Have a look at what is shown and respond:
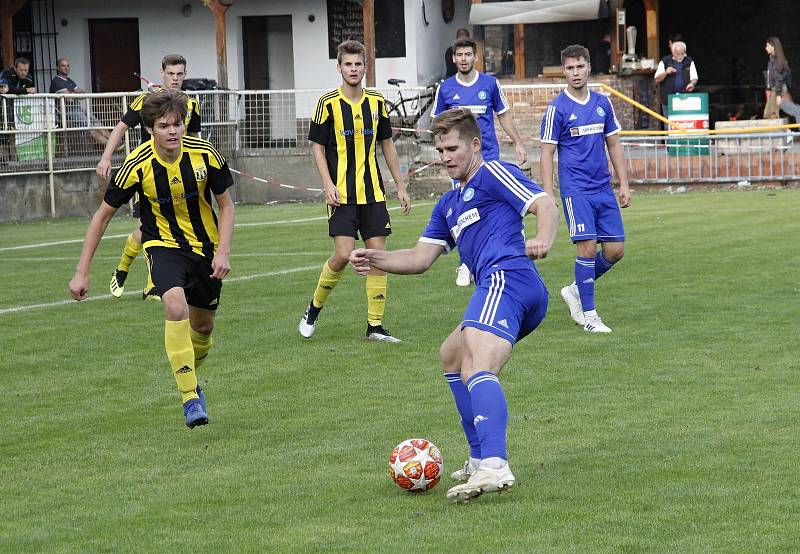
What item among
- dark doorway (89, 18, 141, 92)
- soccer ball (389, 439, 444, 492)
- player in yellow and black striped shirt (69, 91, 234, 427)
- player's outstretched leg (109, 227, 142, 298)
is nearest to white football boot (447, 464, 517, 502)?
soccer ball (389, 439, 444, 492)

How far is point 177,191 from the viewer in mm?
7945

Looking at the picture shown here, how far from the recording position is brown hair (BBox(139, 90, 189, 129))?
296 inches

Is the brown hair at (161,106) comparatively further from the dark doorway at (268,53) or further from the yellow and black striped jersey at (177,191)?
the dark doorway at (268,53)

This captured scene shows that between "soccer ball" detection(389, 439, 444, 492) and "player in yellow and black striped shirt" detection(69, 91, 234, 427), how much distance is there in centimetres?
180

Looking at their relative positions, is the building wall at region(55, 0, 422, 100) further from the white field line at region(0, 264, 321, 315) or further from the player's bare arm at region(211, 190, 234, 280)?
the player's bare arm at region(211, 190, 234, 280)

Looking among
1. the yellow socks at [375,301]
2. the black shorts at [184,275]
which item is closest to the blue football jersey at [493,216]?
the black shorts at [184,275]

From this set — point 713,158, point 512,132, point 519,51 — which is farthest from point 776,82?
point 512,132

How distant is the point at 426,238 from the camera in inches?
257

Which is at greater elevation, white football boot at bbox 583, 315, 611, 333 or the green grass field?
white football boot at bbox 583, 315, 611, 333

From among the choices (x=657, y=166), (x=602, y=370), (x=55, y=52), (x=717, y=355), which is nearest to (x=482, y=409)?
(x=602, y=370)

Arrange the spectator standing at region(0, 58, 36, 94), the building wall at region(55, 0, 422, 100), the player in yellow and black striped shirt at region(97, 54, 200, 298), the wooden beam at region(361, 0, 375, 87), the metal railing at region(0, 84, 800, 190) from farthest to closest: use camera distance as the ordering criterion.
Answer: the building wall at region(55, 0, 422, 100), the wooden beam at region(361, 0, 375, 87), the spectator standing at region(0, 58, 36, 94), the metal railing at region(0, 84, 800, 190), the player in yellow and black striped shirt at region(97, 54, 200, 298)

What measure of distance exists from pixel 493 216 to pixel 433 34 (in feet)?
86.4

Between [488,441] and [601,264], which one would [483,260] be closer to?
[488,441]

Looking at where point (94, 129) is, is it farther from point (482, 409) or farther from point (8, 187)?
point (482, 409)
